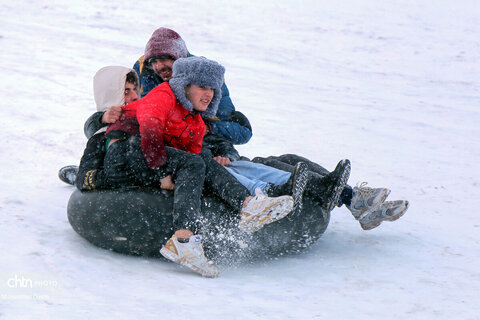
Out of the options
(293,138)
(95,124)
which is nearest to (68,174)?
(95,124)

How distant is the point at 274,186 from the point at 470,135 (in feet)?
Answer: 15.1

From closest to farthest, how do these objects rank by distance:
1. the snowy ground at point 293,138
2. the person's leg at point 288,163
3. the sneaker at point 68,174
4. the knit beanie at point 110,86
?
the snowy ground at point 293,138, the knit beanie at point 110,86, the person's leg at point 288,163, the sneaker at point 68,174

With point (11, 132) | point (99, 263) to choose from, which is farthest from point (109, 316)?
point (11, 132)

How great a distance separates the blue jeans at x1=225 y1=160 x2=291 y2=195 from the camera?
401 cm

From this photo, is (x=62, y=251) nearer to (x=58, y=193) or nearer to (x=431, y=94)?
(x=58, y=193)

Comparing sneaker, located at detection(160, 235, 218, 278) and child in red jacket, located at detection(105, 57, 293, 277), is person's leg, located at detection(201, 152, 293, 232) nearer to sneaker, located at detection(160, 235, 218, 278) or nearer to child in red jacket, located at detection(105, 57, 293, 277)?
child in red jacket, located at detection(105, 57, 293, 277)

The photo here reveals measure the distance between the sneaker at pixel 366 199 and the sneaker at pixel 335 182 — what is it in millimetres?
286

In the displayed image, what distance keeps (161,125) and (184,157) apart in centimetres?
23

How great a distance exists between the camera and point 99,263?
363 cm

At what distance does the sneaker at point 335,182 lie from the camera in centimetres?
404

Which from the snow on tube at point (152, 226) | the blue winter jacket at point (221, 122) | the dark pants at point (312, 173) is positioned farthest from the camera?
the blue winter jacket at point (221, 122)

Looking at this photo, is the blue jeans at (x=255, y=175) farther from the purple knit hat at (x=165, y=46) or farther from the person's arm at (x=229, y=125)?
the purple knit hat at (x=165, y=46)

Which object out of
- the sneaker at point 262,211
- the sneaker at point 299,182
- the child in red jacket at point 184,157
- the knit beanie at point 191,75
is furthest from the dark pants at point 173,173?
the sneaker at point 299,182

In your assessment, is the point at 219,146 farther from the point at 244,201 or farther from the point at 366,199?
the point at 366,199
